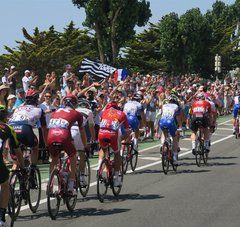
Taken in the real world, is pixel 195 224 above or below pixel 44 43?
below

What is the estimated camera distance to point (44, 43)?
49.1 meters

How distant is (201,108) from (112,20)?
3353 centimetres

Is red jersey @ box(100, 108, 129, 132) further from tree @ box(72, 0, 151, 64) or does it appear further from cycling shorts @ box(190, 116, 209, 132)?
tree @ box(72, 0, 151, 64)

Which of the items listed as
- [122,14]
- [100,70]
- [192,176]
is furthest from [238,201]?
[122,14]

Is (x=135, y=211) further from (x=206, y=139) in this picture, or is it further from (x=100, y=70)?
(x=100, y=70)

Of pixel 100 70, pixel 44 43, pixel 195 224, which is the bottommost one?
pixel 195 224

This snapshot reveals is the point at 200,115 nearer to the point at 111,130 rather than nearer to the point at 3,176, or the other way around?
the point at 111,130

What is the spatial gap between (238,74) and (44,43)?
4282 centimetres

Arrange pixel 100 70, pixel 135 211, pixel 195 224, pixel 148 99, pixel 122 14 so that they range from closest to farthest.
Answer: pixel 195 224 → pixel 135 211 → pixel 148 99 → pixel 100 70 → pixel 122 14

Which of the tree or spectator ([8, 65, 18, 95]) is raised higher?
the tree

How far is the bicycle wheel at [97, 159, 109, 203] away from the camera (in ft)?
35.9

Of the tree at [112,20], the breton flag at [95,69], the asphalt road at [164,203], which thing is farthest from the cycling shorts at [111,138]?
the tree at [112,20]

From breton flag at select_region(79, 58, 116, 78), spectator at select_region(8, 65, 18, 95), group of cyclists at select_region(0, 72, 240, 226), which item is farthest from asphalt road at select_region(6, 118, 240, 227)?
breton flag at select_region(79, 58, 116, 78)

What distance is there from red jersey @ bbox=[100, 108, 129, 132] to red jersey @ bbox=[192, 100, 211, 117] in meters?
4.87
